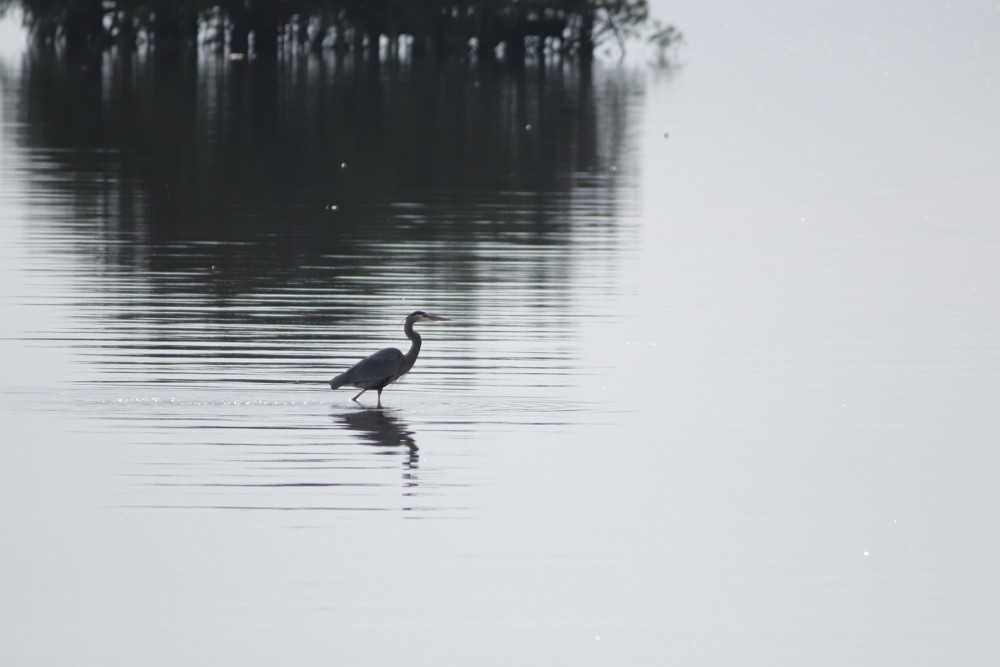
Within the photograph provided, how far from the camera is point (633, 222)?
61.8ft

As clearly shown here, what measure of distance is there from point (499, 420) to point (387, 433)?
60 centimetres

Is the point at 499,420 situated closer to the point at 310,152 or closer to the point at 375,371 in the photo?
the point at 375,371

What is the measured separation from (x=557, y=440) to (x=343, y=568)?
2.29m

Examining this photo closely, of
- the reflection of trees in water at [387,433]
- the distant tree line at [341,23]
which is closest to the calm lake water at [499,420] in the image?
the reflection of trees in water at [387,433]

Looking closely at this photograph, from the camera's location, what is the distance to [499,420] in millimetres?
9398

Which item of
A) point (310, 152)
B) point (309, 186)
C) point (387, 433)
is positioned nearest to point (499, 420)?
point (387, 433)

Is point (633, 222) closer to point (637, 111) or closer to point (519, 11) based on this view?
point (637, 111)

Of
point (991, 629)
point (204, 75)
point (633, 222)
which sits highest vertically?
point (204, 75)

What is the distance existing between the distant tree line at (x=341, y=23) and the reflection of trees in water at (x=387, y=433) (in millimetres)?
52183

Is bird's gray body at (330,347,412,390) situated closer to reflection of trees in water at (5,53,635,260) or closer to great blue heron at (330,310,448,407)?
great blue heron at (330,310,448,407)

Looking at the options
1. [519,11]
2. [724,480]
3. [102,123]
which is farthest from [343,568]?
[519,11]

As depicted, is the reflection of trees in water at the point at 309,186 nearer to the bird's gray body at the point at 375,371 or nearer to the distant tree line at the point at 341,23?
the bird's gray body at the point at 375,371

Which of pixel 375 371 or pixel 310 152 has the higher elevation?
pixel 310 152

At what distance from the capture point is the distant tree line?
61875 millimetres
